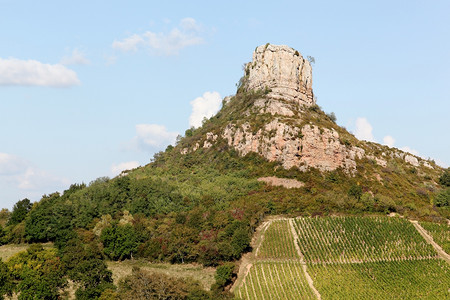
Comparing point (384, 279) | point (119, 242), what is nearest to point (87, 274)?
point (119, 242)

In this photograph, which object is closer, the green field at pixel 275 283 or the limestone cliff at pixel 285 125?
the green field at pixel 275 283

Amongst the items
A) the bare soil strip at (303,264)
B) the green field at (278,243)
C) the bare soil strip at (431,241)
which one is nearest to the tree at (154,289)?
the bare soil strip at (303,264)

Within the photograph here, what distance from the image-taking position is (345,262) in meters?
65.8

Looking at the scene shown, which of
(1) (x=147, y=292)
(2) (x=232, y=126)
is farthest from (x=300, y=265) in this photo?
(2) (x=232, y=126)

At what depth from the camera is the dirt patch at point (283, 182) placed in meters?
88.3

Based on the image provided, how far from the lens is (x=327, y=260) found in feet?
216

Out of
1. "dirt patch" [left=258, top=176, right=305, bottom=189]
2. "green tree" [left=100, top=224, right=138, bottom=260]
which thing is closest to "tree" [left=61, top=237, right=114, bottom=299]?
"green tree" [left=100, top=224, right=138, bottom=260]

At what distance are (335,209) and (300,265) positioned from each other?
61.5 ft

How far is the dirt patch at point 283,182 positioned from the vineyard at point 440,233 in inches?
890

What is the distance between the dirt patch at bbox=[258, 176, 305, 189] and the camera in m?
88.3

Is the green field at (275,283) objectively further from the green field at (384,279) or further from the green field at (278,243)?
the green field at (278,243)

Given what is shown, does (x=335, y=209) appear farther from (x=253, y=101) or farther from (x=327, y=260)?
(x=253, y=101)

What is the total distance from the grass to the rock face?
57021 mm

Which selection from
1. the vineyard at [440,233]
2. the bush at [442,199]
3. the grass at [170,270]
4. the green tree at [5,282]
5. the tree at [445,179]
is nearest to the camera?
the green tree at [5,282]
